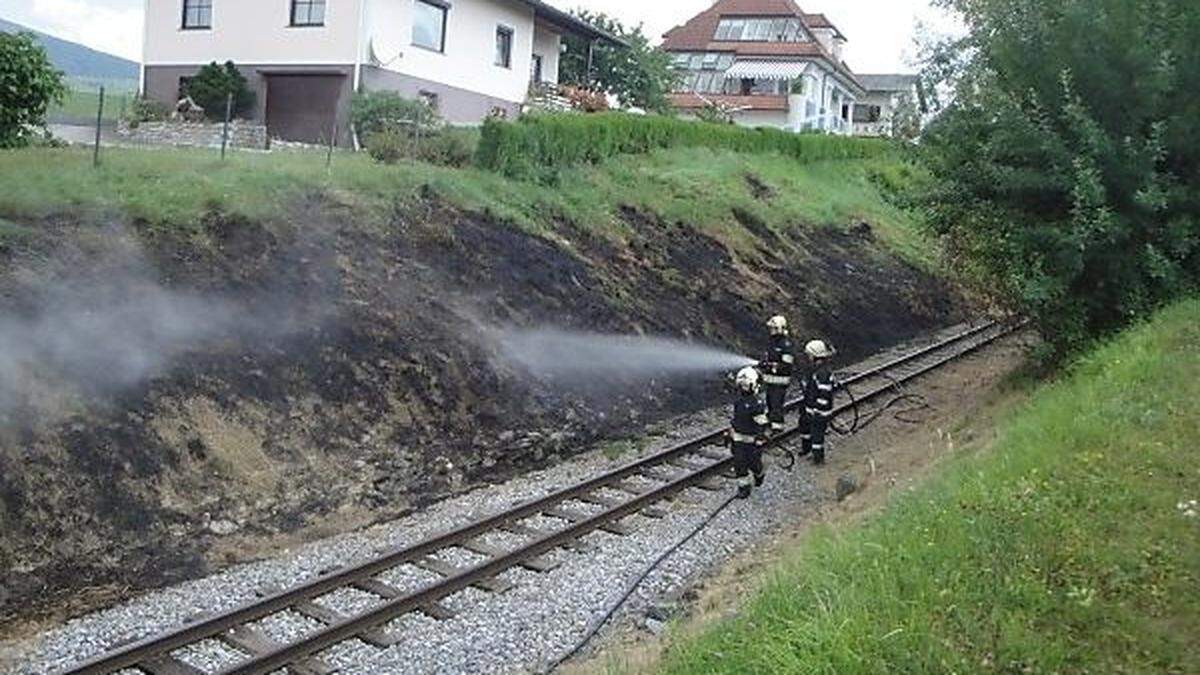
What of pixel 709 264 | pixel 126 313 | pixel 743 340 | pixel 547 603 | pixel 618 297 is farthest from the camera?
pixel 709 264

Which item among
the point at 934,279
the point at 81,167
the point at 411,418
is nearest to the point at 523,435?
the point at 411,418

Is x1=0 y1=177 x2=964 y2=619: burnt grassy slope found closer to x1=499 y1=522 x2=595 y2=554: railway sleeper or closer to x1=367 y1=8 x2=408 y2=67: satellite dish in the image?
x1=499 y1=522 x2=595 y2=554: railway sleeper

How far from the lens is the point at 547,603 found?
915cm

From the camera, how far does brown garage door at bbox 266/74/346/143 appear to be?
1020 inches

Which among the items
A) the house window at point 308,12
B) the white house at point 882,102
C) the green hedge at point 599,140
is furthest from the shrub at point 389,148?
the white house at point 882,102

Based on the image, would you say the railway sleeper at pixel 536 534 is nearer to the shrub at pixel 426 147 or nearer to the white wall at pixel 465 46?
the shrub at pixel 426 147

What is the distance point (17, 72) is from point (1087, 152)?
15260mm

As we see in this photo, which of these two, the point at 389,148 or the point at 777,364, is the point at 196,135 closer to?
the point at 389,148

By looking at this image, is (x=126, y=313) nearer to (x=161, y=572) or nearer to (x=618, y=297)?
(x=161, y=572)

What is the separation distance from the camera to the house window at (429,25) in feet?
89.2

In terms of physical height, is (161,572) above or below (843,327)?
below

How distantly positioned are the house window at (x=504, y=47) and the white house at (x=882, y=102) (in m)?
10.6

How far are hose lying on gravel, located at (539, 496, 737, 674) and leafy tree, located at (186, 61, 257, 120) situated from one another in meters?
18.2

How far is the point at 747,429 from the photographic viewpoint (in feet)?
41.1
